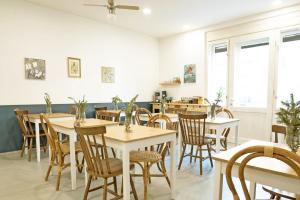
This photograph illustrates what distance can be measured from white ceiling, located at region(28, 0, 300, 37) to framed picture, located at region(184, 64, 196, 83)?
1.11 metres

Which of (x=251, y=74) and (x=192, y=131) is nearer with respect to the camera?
(x=192, y=131)

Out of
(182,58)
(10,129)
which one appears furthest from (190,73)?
(10,129)

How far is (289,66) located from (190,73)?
2.50 meters

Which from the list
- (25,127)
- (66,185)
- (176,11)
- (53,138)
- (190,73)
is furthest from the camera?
(190,73)

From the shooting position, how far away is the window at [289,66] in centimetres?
444

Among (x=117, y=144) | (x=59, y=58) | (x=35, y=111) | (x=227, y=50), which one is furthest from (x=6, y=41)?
(x=227, y=50)

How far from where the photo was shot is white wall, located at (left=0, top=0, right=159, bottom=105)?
13.7 feet

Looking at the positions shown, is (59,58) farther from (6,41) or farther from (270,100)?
(270,100)

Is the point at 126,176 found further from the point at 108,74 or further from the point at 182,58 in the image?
the point at 182,58

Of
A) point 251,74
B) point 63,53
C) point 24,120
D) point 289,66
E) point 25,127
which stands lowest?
point 25,127

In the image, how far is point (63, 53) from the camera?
16.2 ft

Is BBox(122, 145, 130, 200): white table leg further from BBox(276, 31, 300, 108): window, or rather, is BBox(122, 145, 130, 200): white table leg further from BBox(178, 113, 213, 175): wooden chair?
BBox(276, 31, 300, 108): window

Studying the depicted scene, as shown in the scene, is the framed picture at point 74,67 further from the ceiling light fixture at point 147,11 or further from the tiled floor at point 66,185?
the tiled floor at point 66,185

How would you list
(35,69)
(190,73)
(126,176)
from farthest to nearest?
(190,73) → (35,69) → (126,176)
